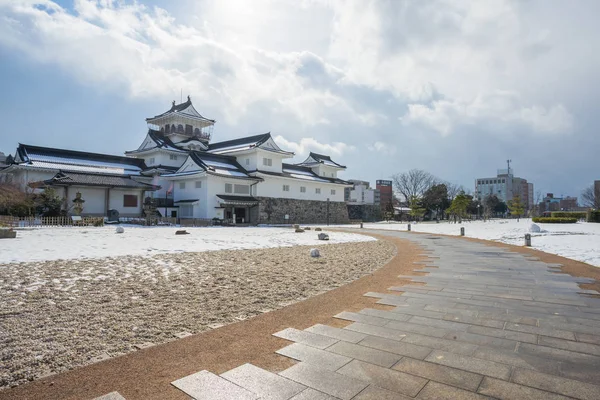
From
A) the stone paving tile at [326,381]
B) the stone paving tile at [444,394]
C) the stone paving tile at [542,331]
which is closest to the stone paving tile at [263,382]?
the stone paving tile at [326,381]

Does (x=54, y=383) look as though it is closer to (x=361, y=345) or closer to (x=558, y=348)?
(x=361, y=345)

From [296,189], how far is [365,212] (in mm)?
22080

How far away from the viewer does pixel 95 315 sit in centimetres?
523

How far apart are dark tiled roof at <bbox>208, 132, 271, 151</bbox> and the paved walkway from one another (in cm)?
3999

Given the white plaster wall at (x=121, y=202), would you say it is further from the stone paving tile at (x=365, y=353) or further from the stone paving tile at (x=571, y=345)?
the stone paving tile at (x=571, y=345)

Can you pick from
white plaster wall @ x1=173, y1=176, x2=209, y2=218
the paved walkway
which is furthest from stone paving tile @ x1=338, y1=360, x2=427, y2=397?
white plaster wall @ x1=173, y1=176, x2=209, y2=218

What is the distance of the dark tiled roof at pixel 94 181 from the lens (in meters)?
30.8

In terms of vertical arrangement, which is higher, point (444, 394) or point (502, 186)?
point (502, 186)

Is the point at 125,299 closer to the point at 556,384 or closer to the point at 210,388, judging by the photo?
the point at 210,388

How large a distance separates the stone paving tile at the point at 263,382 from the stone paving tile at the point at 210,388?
0.07 m

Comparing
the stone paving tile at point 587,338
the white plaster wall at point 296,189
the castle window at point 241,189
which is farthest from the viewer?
the white plaster wall at point 296,189

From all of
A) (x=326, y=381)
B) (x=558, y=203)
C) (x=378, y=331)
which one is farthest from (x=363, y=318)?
(x=558, y=203)

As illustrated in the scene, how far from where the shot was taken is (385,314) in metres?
5.55

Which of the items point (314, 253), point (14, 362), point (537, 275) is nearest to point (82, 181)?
point (314, 253)
